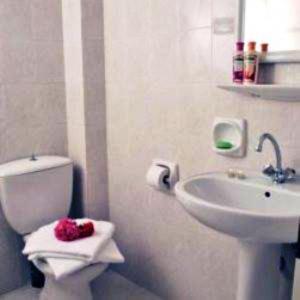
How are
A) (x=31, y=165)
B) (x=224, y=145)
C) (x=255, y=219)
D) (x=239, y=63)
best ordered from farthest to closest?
(x=31, y=165) < (x=224, y=145) < (x=239, y=63) < (x=255, y=219)

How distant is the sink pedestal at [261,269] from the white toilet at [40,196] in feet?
2.41

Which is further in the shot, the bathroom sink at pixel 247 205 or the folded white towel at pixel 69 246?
the folded white towel at pixel 69 246

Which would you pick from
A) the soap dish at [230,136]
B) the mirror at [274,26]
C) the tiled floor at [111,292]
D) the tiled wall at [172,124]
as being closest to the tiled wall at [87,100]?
the tiled wall at [172,124]

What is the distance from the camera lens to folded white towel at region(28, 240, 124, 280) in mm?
1562

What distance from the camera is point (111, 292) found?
6.98 ft

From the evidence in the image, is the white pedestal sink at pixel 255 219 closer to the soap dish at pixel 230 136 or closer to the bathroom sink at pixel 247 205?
the bathroom sink at pixel 247 205

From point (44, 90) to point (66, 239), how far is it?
87 cm

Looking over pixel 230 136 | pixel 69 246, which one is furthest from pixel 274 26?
pixel 69 246

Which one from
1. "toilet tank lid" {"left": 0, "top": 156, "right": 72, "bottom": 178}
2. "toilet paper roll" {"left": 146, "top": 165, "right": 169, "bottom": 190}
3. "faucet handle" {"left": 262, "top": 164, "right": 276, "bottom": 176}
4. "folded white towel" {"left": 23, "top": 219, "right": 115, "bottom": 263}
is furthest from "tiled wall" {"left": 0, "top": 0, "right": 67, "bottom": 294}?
"faucet handle" {"left": 262, "top": 164, "right": 276, "bottom": 176}

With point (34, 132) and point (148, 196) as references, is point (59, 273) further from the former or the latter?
point (34, 132)

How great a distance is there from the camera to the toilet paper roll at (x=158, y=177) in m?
1.81

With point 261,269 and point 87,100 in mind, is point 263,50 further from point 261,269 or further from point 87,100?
point 87,100

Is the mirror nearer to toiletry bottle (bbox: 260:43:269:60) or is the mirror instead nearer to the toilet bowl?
toiletry bottle (bbox: 260:43:269:60)

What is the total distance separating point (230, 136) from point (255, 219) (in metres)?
0.56
